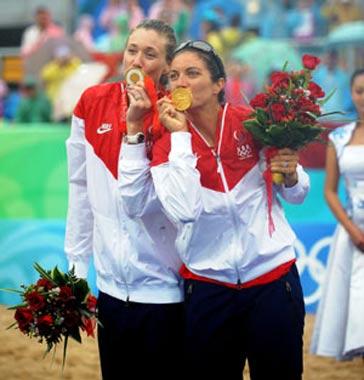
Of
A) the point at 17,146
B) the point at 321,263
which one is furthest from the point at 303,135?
the point at 17,146

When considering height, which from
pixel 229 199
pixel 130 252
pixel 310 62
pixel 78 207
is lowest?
pixel 130 252

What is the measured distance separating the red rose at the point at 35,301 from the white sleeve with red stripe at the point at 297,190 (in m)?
1.08

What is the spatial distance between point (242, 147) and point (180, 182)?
0.41m

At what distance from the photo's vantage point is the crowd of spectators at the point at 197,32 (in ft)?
47.0

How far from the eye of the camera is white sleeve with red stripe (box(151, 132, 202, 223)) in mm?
4125

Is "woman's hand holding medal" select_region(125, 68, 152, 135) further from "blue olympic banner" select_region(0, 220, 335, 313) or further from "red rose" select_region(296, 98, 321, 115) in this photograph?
"blue olympic banner" select_region(0, 220, 335, 313)

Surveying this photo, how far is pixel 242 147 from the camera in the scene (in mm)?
4422

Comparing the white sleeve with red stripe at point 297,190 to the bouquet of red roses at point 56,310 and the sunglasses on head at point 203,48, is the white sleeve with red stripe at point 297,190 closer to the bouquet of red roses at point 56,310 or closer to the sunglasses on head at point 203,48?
the sunglasses on head at point 203,48

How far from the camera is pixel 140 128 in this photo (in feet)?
14.0

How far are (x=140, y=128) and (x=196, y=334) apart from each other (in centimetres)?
86

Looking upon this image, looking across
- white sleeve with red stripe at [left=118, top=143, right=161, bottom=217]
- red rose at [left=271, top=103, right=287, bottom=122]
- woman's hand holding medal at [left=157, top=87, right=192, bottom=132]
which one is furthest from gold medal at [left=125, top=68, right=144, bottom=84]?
red rose at [left=271, top=103, right=287, bottom=122]

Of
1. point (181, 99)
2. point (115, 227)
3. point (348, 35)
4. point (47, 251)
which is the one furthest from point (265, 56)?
point (181, 99)

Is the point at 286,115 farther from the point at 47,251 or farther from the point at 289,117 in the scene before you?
the point at 47,251

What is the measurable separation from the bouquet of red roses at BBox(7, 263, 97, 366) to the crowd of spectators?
31.2 ft
